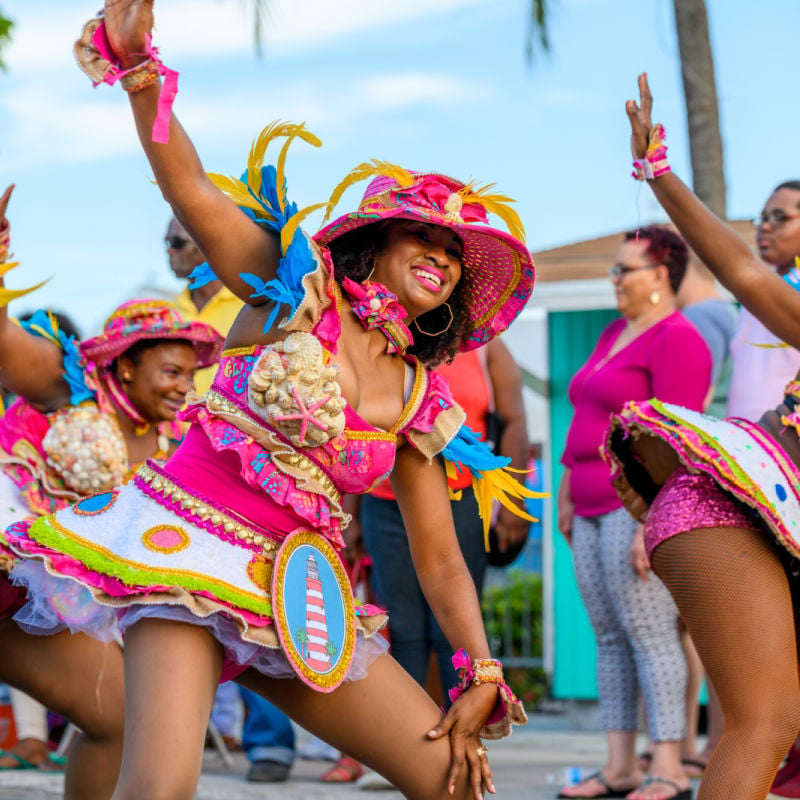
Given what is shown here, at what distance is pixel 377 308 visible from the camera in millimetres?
3305

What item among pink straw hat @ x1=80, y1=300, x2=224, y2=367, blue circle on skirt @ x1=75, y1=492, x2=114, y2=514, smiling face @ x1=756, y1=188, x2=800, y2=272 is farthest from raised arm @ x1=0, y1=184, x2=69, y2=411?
smiling face @ x1=756, y1=188, x2=800, y2=272

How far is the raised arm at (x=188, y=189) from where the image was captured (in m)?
2.80

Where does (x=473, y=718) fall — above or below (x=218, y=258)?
below

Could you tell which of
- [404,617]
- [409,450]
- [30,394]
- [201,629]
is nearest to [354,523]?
[404,617]

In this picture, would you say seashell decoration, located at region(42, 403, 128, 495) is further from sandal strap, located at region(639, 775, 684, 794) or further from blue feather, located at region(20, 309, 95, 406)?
sandal strap, located at region(639, 775, 684, 794)

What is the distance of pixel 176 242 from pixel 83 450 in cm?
177

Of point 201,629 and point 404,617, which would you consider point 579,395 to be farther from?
point 201,629

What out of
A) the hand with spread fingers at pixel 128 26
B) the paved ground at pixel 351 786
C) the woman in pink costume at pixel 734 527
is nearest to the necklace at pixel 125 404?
the paved ground at pixel 351 786

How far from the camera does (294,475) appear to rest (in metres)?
3.10

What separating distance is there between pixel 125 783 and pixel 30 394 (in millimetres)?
2119

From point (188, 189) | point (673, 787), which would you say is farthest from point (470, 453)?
→ point (673, 787)

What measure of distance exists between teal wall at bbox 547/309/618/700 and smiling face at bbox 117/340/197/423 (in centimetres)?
401

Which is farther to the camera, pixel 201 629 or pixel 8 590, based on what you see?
pixel 8 590

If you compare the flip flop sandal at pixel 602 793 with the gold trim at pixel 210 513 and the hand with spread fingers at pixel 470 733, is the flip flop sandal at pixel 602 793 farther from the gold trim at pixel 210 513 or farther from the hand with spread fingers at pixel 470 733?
the gold trim at pixel 210 513
